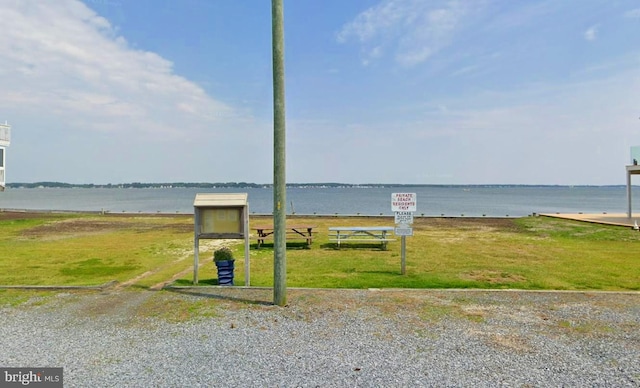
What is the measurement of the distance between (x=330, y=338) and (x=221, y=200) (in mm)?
3689

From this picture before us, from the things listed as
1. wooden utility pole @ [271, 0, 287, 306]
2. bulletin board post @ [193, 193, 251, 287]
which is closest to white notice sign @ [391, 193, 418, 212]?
bulletin board post @ [193, 193, 251, 287]

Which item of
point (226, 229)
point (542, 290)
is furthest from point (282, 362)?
point (542, 290)

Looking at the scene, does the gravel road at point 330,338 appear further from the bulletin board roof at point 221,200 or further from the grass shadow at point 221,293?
the bulletin board roof at point 221,200

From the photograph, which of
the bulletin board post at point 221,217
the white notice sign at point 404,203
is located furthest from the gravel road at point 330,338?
the white notice sign at point 404,203

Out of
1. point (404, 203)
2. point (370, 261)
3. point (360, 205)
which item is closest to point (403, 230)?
point (404, 203)

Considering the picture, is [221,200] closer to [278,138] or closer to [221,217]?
[221,217]

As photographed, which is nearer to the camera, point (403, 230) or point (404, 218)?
point (403, 230)

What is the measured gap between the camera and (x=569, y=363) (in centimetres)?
398

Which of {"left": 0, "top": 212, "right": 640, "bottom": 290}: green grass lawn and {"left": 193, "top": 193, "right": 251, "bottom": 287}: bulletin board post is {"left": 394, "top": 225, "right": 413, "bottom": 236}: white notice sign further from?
{"left": 193, "top": 193, "right": 251, "bottom": 287}: bulletin board post

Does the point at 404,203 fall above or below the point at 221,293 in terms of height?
above

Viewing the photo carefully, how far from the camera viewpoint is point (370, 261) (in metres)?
10.3

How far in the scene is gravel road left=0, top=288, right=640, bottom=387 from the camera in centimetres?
372

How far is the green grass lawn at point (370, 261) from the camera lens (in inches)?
313

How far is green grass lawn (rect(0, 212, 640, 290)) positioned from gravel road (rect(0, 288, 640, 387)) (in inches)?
53.8
